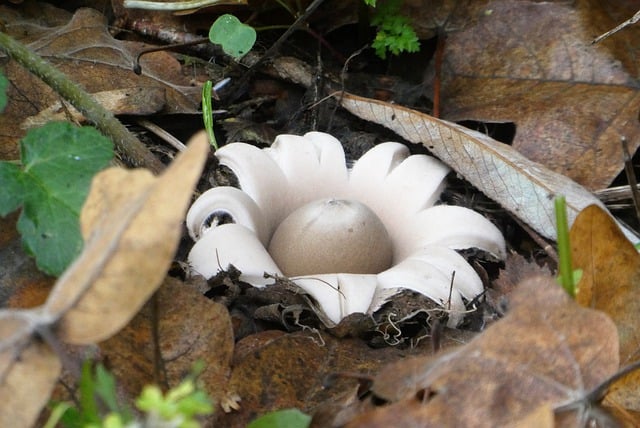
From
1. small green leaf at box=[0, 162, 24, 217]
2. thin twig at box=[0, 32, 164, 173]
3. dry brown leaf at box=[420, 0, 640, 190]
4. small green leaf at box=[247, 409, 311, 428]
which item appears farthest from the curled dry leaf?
dry brown leaf at box=[420, 0, 640, 190]

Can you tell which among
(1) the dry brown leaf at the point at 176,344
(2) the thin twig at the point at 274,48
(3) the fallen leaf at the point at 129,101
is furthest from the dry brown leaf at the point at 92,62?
(1) the dry brown leaf at the point at 176,344

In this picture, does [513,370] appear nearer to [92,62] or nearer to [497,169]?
[497,169]

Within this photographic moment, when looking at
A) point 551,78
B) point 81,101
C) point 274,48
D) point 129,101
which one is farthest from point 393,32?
point 81,101

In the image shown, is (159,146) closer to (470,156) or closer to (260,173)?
(260,173)

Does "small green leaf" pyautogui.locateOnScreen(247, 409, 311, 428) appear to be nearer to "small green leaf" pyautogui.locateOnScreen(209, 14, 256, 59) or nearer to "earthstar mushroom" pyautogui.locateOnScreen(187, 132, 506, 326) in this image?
"earthstar mushroom" pyautogui.locateOnScreen(187, 132, 506, 326)

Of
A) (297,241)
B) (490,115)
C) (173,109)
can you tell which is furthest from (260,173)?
(490,115)
